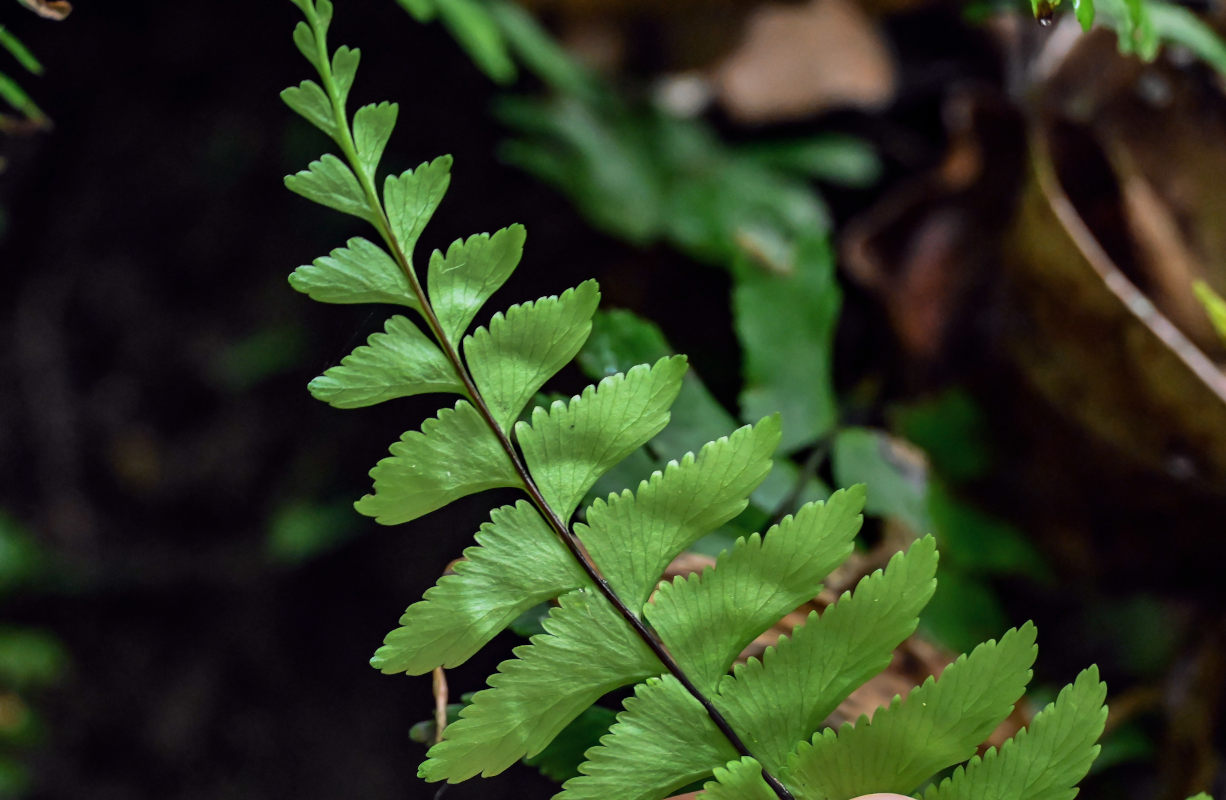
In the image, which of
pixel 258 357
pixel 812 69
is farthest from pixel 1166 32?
pixel 258 357

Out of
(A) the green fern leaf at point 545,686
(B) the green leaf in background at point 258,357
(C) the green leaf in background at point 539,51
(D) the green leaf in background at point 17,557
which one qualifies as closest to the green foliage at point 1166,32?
(A) the green fern leaf at point 545,686

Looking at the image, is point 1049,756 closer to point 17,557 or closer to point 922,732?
point 922,732

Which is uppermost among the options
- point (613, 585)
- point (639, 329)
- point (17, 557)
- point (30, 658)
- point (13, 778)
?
point (639, 329)

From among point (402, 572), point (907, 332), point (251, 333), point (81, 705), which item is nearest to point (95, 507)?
point (81, 705)

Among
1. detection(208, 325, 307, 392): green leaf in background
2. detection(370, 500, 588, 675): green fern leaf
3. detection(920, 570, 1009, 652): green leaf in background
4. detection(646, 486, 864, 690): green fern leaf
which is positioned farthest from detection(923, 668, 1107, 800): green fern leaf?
detection(208, 325, 307, 392): green leaf in background

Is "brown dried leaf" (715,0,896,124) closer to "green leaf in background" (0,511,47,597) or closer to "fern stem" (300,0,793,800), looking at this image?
"fern stem" (300,0,793,800)

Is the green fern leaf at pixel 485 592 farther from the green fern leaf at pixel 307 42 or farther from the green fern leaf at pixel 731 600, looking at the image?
the green fern leaf at pixel 307 42

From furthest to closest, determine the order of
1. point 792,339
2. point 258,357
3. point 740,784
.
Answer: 1. point 258,357
2. point 792,339
3. point 740,784

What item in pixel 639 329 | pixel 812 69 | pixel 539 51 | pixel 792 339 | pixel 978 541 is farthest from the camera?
pixel 812 69
